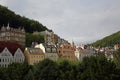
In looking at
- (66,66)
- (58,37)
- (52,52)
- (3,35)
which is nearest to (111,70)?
(66,66)

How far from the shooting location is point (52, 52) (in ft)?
412

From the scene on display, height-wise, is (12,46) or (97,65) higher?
(12,46)

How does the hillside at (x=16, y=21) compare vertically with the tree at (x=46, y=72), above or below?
above

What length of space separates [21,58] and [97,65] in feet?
136

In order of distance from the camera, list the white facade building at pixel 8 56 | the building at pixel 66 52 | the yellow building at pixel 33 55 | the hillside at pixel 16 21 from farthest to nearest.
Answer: the hillside at pixel 16 21 → the building at pixel 66 52 → the yellow building at pixel 33 55 → the white facade building at pixel 8 56

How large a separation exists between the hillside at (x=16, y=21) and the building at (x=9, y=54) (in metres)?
51.9

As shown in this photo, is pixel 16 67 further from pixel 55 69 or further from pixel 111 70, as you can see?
pixel 111 70

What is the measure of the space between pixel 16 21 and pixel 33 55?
2342 inches

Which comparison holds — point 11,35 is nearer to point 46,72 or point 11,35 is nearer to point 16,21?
point 16,21

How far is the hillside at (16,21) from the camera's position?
168 metres

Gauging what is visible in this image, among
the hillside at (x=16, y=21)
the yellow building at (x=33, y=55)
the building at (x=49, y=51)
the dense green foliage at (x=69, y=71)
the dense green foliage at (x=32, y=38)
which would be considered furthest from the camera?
the hillside at (x=16, y=21)

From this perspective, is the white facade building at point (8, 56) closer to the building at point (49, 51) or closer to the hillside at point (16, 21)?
the building at point (49, 51)

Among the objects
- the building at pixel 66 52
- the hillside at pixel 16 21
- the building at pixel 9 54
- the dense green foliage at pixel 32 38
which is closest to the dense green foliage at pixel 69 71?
the building at pixel 9 54

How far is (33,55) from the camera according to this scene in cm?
11762
